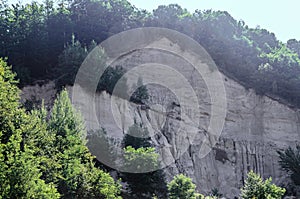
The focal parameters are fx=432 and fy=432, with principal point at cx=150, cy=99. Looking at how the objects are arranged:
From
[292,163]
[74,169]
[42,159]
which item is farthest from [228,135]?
[42,159]

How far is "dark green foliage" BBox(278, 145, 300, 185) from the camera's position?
32.2m

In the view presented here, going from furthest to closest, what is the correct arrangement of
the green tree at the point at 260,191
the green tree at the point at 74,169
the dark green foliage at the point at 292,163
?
the dark green foliage at the point at 292,163 < the green tree at the point at 260,191 < the green tree at the point at 74,169

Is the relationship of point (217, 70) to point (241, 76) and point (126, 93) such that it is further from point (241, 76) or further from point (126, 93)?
point (126, 93)

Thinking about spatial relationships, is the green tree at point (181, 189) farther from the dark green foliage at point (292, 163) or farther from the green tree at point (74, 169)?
the dark green foliage at point (292, 163)

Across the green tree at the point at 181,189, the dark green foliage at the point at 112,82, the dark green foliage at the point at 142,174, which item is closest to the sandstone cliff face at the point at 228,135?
the dark green foliage at the point at 112,82

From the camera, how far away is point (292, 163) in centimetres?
3244

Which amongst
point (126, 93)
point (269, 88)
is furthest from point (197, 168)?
point (269, 88)

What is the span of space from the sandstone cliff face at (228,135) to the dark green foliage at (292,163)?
1756 mm

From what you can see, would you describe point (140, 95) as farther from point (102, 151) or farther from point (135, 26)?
point (135, 26)

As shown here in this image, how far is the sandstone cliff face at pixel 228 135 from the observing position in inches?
1214

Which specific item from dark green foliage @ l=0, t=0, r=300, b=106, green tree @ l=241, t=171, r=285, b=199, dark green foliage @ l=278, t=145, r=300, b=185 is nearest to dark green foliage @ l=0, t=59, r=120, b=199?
green tree @ l=241, t=171, r=285, b=199

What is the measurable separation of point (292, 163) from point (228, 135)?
6422mm

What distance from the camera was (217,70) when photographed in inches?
1560

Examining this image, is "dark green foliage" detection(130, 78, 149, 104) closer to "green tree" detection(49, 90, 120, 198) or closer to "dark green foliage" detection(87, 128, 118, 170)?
"dark green foliage" detection(87, 128, 118, 170)
